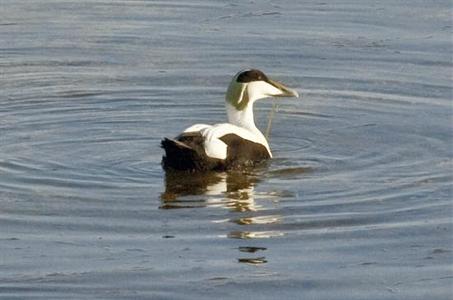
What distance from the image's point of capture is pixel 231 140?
43.4 ft

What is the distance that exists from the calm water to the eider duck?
0.50 feet

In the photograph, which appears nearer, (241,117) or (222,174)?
(222,174)

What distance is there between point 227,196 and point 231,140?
1.06m

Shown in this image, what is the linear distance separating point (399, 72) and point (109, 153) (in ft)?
13.6

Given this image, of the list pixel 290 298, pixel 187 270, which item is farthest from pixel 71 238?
pixel 290 298

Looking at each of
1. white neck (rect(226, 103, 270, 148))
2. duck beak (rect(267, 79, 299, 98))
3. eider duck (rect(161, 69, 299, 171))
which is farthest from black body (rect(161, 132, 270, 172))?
duck beak (rect(267, 79, 299, 98))

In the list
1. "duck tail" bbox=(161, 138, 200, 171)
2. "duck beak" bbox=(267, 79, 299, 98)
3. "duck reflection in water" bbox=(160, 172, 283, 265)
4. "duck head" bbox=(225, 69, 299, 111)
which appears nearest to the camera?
"duck reflection in water" bbox=(160, 172, 283, 265)

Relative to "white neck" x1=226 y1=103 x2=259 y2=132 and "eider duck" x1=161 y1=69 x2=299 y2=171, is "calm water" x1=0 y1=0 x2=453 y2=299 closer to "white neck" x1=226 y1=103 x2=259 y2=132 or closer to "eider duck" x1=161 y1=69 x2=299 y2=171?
"eider duck" x1=161 y1=69 x2=299 y2=171

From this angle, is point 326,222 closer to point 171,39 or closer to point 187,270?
point 187,270

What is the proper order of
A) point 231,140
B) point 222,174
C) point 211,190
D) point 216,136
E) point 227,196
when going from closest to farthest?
1. point 227,196
2. point 211,190
3. point 216,136
4. point 222,174
5. point 231,140

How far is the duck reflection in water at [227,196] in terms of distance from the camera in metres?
11.1

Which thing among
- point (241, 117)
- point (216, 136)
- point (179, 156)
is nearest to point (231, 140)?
point (216, 136)

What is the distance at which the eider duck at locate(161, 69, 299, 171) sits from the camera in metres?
12.9

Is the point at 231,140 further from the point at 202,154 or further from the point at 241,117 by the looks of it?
the point at 241,117
